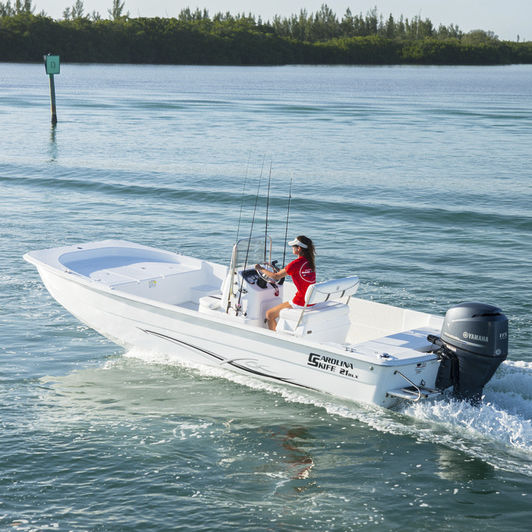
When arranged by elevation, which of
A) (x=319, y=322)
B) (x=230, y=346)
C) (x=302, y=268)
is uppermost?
(x=302, y=268)

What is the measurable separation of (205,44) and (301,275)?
109 m

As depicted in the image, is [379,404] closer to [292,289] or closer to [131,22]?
[292,289]

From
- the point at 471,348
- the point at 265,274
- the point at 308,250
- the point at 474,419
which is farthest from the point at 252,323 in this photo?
the point at 474,419

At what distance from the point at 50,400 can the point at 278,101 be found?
143ft

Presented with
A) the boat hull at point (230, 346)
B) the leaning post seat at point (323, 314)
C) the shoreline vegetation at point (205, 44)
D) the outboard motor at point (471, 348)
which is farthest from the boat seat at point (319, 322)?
the shoreline vegetation at point (205, 44)

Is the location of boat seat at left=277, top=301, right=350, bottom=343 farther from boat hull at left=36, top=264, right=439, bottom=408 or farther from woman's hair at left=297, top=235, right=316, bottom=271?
woman's hair at left=297, top=235, right=316, bottom=271

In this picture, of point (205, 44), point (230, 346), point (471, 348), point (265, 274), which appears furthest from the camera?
point (205, 44)

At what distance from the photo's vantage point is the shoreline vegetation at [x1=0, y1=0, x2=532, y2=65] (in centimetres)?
10031

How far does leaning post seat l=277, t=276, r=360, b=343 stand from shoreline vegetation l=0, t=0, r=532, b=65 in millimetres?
99006

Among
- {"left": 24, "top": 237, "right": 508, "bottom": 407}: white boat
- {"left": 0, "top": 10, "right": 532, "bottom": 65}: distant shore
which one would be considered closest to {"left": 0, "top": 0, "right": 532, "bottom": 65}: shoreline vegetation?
{"left": 0, "top": 10, "right": 532, "bottom": 65}: distant shore

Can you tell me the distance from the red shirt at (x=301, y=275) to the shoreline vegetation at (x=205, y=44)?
98.9 m

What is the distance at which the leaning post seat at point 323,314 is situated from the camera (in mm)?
8367

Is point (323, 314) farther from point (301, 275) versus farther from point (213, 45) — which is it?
point (213, 45)

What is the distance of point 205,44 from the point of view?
112500 mm
